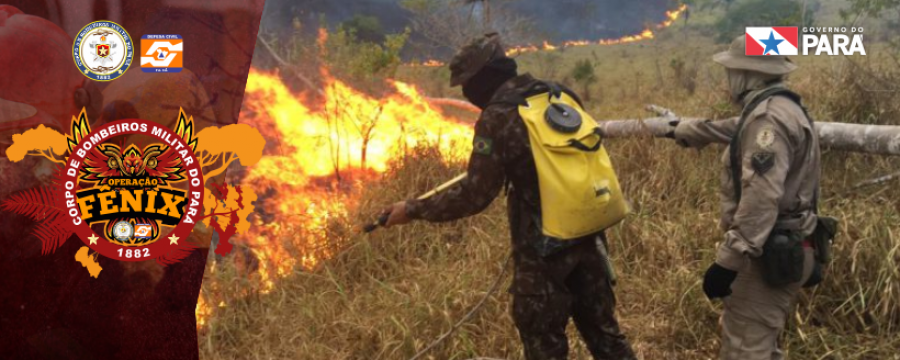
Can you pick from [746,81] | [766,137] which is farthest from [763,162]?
[746,81]

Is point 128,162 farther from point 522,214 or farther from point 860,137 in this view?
point 860,137

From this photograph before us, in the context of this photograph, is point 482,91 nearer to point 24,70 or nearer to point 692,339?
point 692,339

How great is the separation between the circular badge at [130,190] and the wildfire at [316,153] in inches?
42.3

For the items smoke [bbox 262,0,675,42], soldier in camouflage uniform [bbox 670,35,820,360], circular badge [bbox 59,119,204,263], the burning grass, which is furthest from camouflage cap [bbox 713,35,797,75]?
smoke [bbox 262,0,675,42]

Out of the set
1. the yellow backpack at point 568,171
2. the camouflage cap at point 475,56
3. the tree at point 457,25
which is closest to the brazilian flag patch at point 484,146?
the yellow backpack at point 568,171

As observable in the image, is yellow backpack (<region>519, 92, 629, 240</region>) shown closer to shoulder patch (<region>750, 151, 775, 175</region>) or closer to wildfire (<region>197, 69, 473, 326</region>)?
shoulder patch (<region>750, 151, 775, 175</region>)

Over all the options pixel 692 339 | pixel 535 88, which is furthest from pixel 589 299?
pixel 692 339

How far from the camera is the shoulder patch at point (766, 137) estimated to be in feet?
7.98

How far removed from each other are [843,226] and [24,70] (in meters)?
5.29

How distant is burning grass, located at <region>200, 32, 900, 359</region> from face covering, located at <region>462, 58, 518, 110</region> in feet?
5.52

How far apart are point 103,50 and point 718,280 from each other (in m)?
3.76

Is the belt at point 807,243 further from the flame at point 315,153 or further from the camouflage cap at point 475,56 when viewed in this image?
the flame at point 315,153

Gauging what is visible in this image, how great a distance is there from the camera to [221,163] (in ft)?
12.9

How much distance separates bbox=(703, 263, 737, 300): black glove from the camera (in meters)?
2.57
